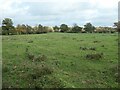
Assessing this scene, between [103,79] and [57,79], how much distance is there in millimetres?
2535

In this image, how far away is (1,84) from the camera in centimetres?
1420

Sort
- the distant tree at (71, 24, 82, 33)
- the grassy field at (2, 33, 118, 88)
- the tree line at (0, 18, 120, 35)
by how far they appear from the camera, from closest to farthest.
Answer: the grassy field at (2, 33, 118, 88)
the tree line at (0, 18, 120, 35)
the distant tree at (71, 24, 82, 33)

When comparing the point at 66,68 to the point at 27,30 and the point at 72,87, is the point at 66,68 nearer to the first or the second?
the point at 72,87

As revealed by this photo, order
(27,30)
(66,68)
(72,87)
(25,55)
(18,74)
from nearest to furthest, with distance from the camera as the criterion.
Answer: (72,87) → (18,74) → (66,68) → (25,55) → (27,30)

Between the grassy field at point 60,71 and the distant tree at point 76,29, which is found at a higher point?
the distant tree at point 76,29

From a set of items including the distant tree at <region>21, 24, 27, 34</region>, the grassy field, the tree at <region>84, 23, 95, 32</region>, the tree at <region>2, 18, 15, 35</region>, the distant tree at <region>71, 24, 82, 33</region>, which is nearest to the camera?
the grassy field

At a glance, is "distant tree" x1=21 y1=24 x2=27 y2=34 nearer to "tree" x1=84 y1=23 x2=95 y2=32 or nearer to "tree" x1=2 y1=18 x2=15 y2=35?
"tree" x1=2 y1=18 x2=15 y2=35

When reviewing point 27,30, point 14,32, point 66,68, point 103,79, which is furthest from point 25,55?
point 27,30

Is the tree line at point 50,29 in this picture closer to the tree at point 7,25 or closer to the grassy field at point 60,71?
the tree at point 7,25

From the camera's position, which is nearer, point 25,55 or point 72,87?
point 72,87

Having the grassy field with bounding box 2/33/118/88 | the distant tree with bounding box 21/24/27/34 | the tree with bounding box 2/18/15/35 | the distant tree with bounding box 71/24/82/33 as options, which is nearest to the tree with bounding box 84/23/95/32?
the distant tree with bounding box 71/24/82/33

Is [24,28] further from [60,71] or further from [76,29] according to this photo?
[60,71]

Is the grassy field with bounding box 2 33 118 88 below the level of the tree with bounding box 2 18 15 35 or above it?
below

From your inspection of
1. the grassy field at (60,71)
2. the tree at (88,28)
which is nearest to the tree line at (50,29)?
the tree at (88,28)
